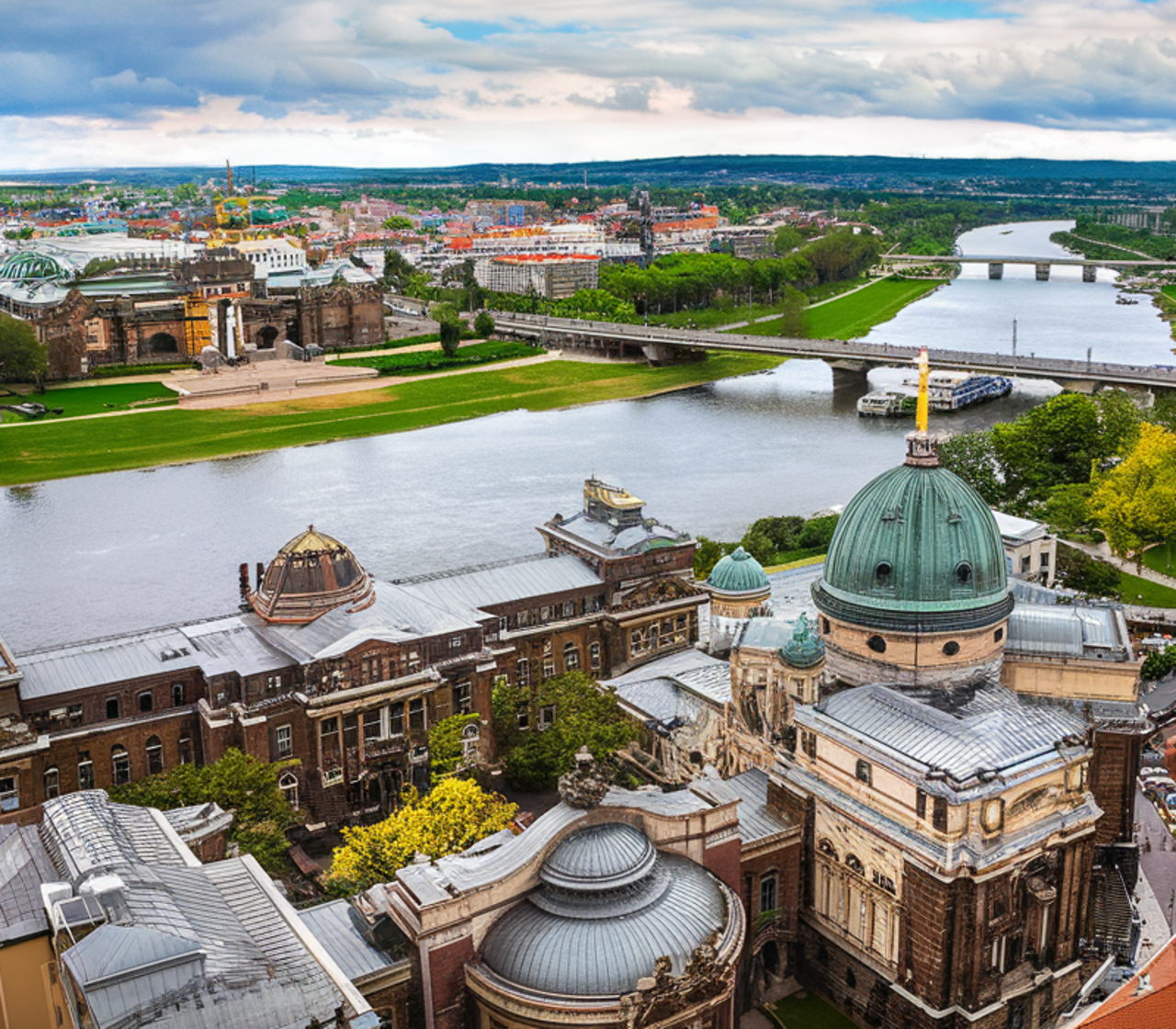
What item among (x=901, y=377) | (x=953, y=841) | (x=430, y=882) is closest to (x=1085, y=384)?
(x=901, y=377)

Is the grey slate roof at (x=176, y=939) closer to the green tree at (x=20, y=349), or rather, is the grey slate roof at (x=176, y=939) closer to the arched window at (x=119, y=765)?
the arched window at (x=119, y=765)

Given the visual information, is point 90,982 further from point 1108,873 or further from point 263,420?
point 263,420

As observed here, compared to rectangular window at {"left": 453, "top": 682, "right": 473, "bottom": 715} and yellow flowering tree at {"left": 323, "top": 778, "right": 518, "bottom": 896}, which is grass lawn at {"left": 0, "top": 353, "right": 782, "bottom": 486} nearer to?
rectangular window at {"left": 453, "top": 682, "right": 473, "bottom": 715}

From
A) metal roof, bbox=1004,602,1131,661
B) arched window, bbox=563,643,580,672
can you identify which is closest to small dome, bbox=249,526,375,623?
arched window, bbox=563,643,580,672

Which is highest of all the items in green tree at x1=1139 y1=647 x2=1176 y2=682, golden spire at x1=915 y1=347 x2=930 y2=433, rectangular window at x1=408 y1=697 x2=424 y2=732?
golden spire at x1=915 y1=347 x2=930 y2=433

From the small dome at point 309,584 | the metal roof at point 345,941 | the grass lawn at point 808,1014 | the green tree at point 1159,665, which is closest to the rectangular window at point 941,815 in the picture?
the grass lawn at point 808,1014
